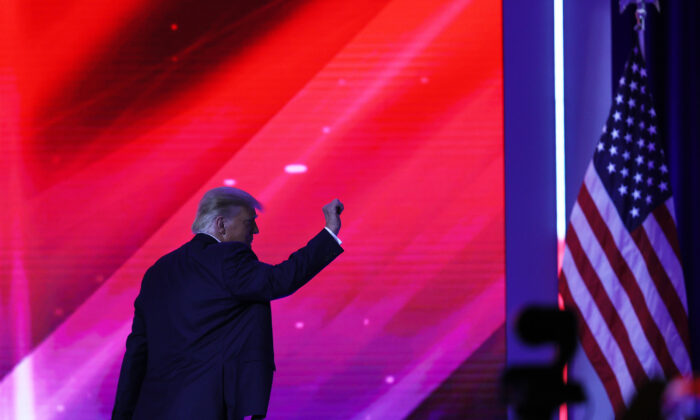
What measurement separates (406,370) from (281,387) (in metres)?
0.61

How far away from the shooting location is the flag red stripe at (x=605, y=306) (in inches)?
129

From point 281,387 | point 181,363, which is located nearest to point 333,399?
point 281,387

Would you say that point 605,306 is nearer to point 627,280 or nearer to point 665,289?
point 627,280

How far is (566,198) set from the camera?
3.59 metres

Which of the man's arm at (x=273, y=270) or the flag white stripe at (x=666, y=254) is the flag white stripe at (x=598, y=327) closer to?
the flag white stripe at (x=666, y=254)

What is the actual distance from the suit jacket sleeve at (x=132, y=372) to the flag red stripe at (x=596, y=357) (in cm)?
188

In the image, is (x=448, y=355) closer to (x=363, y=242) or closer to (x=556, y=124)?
(x=363, y=242)

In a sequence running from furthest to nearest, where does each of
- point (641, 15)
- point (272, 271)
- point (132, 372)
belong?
point (641, 15), point (132, 372), point (272, 271)

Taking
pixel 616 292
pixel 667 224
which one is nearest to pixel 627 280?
pixel 616 292

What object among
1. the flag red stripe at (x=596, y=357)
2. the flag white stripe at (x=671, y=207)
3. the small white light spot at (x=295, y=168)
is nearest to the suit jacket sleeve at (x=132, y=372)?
the small white light spot at (x=295, y=168)

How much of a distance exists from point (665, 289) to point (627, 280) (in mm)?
165

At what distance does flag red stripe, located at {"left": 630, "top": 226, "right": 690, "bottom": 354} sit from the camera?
3283 mm

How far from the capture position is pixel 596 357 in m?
3.33

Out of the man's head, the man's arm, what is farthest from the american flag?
the man's head
